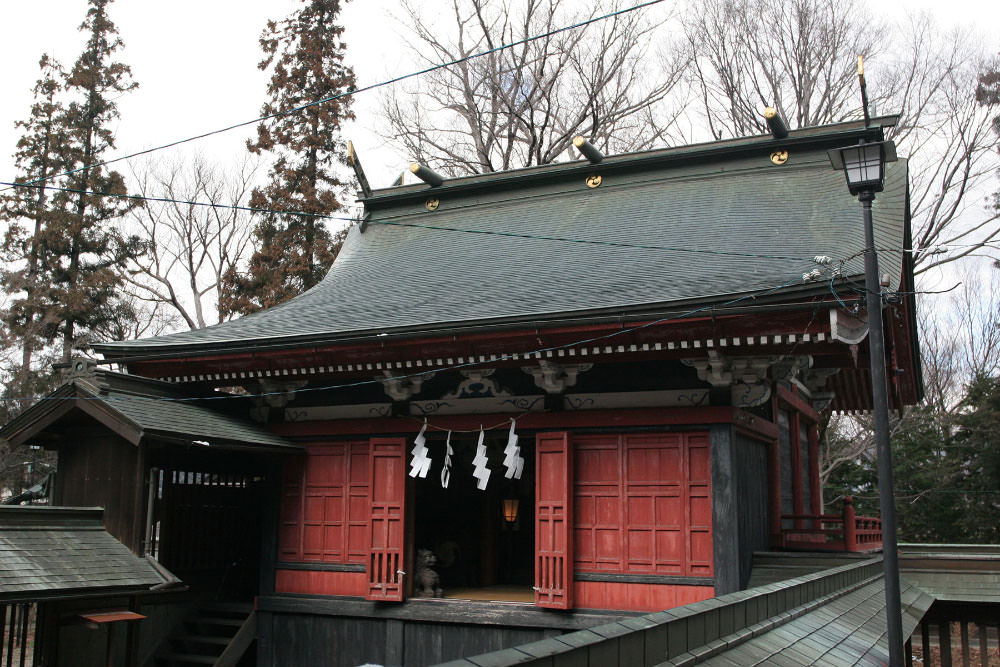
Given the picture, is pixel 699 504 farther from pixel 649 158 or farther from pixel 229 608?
pixel 649 158

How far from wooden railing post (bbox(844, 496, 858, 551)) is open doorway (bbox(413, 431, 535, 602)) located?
4715mm

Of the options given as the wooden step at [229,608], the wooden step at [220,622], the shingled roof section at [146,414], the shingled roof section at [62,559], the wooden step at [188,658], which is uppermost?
the shingled roof section at [146,414]

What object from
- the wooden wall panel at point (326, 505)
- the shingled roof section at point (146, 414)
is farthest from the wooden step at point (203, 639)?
the shingled roof section at point (146, 414)

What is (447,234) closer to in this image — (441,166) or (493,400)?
(493,400)

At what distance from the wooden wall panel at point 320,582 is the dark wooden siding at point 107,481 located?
245 centimetres

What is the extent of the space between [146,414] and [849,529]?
8.47 metres

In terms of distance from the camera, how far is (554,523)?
→ 981cm

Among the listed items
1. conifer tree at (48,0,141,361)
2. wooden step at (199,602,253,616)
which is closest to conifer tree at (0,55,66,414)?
conifer tree at (48,0,141,361)

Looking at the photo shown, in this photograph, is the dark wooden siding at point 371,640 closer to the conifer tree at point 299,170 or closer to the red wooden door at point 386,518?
the red wooden door at point 386,518

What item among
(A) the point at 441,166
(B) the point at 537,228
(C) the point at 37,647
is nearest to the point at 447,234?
(B) the point at 537,228

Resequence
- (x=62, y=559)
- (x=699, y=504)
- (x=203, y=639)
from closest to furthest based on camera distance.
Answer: (x=62, y=559) → (x=699, y=504) → (x=203, y=639)

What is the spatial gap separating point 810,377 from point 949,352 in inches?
668

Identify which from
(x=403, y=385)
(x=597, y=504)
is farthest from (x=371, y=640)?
(x=597, y=504)

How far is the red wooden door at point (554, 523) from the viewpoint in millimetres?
9641
